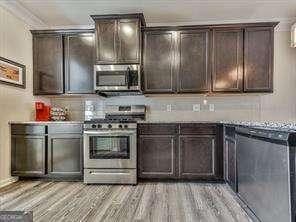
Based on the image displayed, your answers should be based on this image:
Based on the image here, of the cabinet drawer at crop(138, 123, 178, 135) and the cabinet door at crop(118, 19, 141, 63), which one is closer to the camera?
the cabinet drawer at crop(138, 123, 178, 135)

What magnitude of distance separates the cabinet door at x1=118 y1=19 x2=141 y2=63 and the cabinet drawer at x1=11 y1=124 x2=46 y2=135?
1594 millimetres

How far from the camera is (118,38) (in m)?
4.10

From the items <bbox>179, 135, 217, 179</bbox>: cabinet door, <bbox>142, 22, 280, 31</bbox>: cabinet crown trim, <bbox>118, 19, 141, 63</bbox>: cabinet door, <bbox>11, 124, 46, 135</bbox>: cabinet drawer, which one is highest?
<bbox>142, 22, 280, 31</bbox>: cabinet crown trim

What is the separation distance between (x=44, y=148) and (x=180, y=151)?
2002 millimetres

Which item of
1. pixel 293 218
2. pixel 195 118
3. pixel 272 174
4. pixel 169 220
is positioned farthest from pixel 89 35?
pixel 293 218

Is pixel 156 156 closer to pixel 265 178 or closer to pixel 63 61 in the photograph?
pixel 265 178

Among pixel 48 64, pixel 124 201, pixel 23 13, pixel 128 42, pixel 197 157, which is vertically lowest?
pixel 124 201

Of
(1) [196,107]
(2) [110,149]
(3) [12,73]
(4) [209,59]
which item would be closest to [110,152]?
(2) [110,149]

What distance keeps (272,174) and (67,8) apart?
142 inches

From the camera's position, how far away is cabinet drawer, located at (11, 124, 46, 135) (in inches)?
154

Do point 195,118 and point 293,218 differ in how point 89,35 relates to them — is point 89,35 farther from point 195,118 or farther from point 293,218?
point 293,218

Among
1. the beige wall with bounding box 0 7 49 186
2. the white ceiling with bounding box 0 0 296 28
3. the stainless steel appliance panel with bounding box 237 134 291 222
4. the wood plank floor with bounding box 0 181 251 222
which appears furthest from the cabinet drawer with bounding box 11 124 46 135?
the stainless steel appliance panel with bounding box 237 134 291 222

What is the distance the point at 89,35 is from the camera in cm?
431

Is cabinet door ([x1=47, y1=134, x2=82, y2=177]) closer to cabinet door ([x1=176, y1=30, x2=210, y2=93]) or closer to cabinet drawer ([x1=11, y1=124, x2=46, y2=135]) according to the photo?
cabinet drawer ([x1=11, y1=124, x2=46, y2=135])
